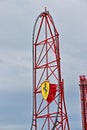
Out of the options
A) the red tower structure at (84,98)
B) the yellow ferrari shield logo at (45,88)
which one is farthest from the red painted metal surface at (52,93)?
the red tower structure at (84,98)

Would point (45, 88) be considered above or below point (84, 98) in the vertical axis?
above

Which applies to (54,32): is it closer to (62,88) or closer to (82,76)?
(62,88)

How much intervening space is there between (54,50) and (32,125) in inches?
298

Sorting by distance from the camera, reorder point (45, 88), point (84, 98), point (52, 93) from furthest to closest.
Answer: point (84, 98) < point (45, 88) < point (52, 93)

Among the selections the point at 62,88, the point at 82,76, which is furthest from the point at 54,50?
the point at 82,76

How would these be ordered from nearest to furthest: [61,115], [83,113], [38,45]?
[61,115] < [38,45] < [83,113]

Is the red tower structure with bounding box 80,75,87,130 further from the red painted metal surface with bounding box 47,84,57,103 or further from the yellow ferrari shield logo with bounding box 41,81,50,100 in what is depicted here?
the red painted metal surface with bounding box 47,84,57,103

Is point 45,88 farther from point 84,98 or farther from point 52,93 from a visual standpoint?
point 84,98

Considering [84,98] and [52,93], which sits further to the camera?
[84,98]

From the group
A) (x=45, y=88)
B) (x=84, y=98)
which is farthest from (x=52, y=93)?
(x=84, y=98)

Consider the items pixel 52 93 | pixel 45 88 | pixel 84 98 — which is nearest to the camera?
pixel 52 93

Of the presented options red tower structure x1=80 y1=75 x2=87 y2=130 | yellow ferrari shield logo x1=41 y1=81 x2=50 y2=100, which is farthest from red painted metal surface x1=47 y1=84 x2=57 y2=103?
red tower structure x1=80 y1=75 x2=87 y2=130

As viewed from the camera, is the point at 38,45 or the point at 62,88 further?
the point at 38,45

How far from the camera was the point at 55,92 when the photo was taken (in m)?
44.9
